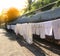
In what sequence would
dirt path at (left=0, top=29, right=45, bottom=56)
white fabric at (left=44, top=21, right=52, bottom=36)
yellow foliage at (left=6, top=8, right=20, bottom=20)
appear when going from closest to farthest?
1. white fabric at (left=44, top=21, right=52, bottom=36)
2. dirt path at (left=0, top=29, right=45, bottom=56)
3. yellow foliage at (left=6, top=8, right=20, bottom=20)

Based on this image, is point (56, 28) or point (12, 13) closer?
point (56, 28)

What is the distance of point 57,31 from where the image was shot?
7730 millimetres

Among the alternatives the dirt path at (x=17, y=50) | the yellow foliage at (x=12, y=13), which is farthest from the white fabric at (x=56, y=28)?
the yellow foliage at (x=12, y=13)

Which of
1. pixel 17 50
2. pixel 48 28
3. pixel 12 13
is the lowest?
pixel 17 50

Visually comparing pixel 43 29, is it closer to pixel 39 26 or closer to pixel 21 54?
pixel 39 26

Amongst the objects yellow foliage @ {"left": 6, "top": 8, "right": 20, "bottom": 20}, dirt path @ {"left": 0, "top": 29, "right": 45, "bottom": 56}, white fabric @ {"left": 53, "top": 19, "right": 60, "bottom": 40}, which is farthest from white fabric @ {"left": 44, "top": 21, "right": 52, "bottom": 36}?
yellow foliage @ {"left": 6, "top": 8, "right": 20, "bottom": 20}

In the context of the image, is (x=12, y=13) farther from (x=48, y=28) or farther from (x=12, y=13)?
(x=48, y=28)

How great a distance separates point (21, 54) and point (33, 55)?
701mm

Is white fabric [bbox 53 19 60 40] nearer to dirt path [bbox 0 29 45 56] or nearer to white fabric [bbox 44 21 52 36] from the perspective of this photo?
white fabric [bbox 44 21 52 36]

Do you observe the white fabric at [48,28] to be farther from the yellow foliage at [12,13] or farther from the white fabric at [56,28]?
the yellow foliage at [12,13]

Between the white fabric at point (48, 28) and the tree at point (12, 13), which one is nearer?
the white fabric at point (48, 28)

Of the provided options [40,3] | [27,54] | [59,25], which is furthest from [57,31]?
[40,3]

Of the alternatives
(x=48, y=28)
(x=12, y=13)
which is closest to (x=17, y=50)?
(x=48, y=28)

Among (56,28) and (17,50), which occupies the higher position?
(56,28)
